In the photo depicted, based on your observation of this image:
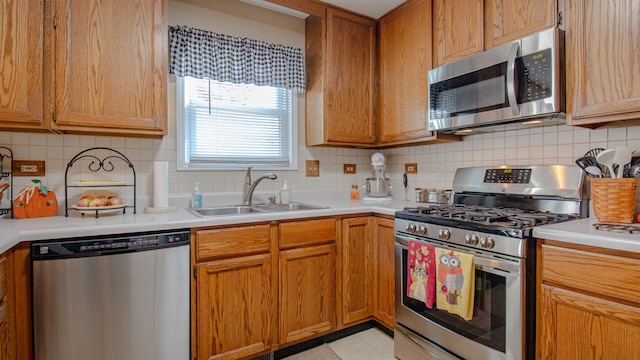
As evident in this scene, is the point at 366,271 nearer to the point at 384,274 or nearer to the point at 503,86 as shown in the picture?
the point at 384,274

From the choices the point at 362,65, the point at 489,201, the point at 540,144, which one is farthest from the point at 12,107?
the point at 540,144

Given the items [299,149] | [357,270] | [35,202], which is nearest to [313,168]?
[299,149]

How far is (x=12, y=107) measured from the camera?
155cm

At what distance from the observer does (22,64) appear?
5.10 ft

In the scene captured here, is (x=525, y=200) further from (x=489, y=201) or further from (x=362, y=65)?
(x=362, y=65)

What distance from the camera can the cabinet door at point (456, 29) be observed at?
1920mm

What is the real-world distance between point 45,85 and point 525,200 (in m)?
2.67

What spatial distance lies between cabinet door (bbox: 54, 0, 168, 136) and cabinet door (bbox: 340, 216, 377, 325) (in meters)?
1.33

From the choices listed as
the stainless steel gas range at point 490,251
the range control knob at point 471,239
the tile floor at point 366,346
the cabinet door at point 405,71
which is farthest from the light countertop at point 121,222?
the tile floor at point 366,346

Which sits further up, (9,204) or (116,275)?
(9,204)

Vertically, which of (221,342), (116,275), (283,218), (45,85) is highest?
(45,85)

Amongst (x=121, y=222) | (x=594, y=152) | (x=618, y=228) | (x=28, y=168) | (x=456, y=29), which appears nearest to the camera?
(x=618, y=228)

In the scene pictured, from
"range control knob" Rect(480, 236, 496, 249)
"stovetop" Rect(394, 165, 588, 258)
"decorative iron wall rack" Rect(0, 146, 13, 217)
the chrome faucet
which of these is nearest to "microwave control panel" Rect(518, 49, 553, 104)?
"stovetop" Rect(394, 165, 588, 258)

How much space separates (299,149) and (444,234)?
4.64ft
